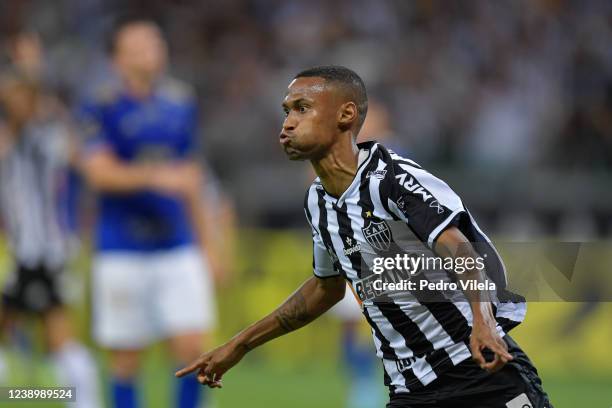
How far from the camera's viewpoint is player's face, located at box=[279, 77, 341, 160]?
4.11 metres

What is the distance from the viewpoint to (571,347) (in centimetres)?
1123

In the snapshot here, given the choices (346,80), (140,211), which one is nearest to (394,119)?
(140,211)

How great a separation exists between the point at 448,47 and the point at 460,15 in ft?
2.00

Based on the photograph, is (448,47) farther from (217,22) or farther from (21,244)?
(21,244)

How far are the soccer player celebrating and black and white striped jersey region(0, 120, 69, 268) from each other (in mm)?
4840

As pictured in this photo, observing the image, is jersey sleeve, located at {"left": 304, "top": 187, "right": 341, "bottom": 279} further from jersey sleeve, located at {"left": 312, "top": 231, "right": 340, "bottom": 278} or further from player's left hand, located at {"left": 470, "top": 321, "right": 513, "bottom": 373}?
player's left hand, located at {"left": 470, "top": 321, "right": 513, "bottom": 373}

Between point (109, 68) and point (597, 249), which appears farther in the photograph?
point (109, 68)

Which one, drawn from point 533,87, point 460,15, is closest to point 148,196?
point 533,87

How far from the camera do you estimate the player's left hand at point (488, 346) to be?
11.4 ft

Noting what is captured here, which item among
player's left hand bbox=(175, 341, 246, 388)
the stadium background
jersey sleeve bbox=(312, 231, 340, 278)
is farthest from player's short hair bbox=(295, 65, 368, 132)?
the stadium background

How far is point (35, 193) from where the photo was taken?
8961 mm

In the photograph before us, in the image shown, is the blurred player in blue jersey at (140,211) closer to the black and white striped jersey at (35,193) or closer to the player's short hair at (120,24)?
the player's short hair at (120,24)

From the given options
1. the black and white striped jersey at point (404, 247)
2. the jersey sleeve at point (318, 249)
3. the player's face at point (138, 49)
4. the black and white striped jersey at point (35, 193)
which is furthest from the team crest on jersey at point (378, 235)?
the black and white striped jersey at point (35, 193)

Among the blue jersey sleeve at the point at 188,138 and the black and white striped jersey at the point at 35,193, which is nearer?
the blue jersey sleeve at the point at 188,138
